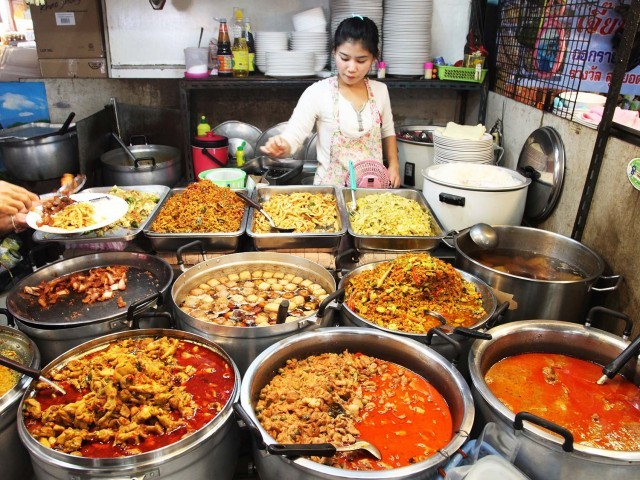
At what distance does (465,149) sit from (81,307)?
2.59 meters

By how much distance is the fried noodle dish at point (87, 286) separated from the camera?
2107 mm

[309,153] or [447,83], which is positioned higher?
[447,83]

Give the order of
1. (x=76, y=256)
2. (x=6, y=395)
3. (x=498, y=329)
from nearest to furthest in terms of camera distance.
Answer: (x=6, y=395), (x=498, y=329), (x=76, y=256)

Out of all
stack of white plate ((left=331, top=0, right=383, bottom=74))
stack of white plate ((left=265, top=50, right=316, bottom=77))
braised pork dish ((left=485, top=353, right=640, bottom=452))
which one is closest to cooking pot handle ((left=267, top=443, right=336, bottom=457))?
braised pork dish ((left=485, top=353, right=640, bottom=452))

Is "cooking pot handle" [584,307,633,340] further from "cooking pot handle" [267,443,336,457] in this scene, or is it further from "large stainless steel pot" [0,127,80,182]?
"large stainless steel pot" [0,127,80,182]

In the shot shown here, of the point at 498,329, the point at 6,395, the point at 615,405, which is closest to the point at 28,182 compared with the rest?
the point at 6,395

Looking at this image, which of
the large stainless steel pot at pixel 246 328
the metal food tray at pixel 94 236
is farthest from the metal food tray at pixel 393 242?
the metal food tray at pixel 94 236

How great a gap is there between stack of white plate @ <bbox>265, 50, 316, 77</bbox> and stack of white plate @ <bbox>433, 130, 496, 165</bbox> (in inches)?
57.4

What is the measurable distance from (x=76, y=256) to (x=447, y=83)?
338cm

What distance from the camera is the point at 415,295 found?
2045 mm

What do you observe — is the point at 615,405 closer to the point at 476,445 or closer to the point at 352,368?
the point at 476,445

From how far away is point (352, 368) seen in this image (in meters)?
1.73

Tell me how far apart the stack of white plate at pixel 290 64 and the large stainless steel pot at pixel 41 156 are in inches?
73.6

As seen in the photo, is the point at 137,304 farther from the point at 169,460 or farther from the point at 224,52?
the point at 224,52
